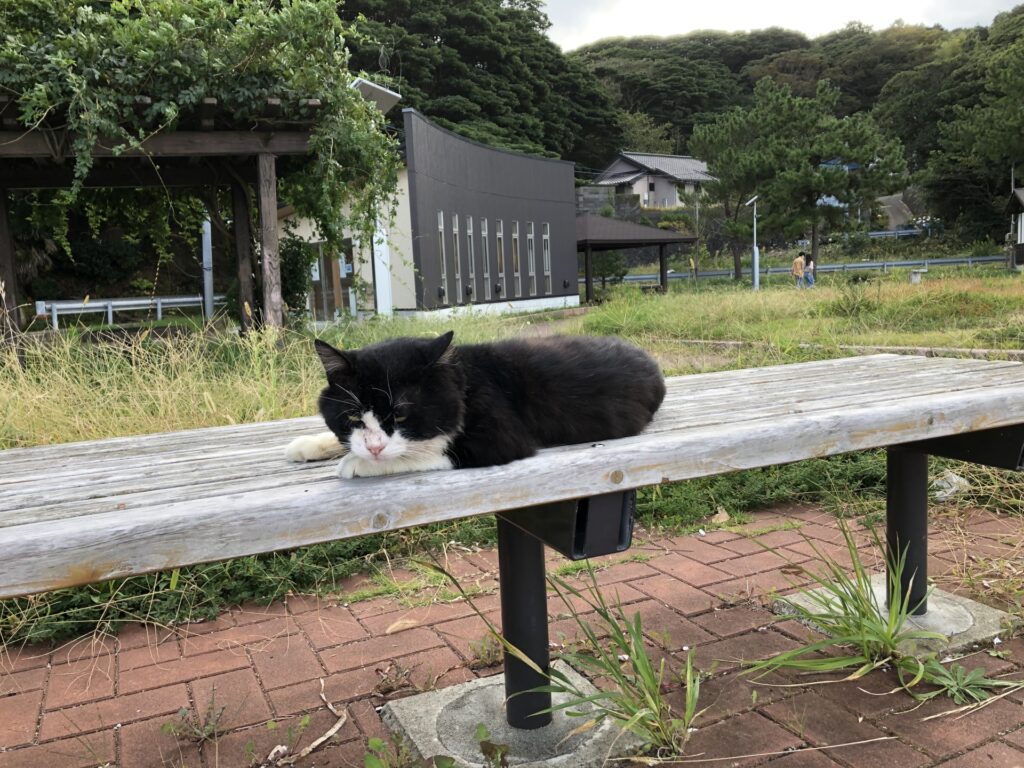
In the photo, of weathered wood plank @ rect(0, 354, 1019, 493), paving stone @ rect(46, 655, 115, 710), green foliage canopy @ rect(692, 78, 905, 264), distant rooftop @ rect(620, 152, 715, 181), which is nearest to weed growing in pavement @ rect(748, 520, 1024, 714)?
weathered wood plank @ rect(0, 354, 1019, 493)

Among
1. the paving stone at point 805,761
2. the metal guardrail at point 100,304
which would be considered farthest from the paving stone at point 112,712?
the metal guardrail at point 100,304

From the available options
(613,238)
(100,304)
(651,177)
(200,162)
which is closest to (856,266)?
(613,238)

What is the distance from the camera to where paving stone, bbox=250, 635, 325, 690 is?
2.16 m

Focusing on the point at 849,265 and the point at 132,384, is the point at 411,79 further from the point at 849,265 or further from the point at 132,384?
the point at 132,384

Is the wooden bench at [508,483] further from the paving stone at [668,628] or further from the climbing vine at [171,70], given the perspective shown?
the climbing vine at [171,70]

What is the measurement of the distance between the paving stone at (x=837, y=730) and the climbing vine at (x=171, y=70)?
5.81m

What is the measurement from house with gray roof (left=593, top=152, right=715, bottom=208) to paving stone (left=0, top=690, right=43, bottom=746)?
41.9m

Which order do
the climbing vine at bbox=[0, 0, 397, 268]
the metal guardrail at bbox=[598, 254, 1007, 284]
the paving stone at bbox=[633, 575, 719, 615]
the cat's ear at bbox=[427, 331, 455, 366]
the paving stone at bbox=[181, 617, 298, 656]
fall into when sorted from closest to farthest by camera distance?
the cat's ear at bbox=[427, 331, 455, 366], the paving stone at bbox=[181, 617, 298, 656], the paving stone at bbox=[633, 575, 719, 615], the climbing vine at bbox=[0, 0, 397, 268], the metal guardrail at bbox=[598, 254, 1007, 284]

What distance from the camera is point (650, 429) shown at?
172 cm

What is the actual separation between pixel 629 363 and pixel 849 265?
1346 inches

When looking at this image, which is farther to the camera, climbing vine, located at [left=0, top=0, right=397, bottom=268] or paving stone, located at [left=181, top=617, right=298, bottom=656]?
climbing vine, located at [left=0, top=0, right=397, bottom=268]

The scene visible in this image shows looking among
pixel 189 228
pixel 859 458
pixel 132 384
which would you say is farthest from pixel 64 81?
pixel 859 458

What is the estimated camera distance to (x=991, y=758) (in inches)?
64.0

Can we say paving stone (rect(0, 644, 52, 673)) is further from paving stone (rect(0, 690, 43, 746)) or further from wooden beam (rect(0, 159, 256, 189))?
wooden beam (rect(0, 159, 256, 189))
